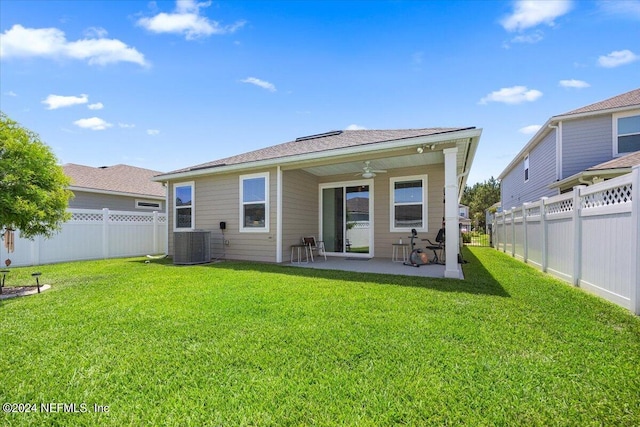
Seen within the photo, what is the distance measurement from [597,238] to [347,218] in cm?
622

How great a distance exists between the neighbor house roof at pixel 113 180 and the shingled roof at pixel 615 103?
1764 centimetres

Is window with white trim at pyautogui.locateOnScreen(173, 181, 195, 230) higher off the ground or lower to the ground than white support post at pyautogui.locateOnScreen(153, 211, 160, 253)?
higher

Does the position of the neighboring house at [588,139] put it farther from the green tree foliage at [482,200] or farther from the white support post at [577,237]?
the green tree foliage at [482,200]

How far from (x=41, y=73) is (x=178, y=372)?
35.8 ft

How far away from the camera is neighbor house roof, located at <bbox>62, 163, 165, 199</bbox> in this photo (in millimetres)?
13040

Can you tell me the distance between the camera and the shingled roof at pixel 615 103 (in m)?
9.89

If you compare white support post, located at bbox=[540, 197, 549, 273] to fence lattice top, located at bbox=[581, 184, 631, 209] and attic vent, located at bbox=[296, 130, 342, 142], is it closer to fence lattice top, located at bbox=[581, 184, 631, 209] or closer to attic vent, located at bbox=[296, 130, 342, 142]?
fence lattice top, located at bbox=[581, 184, 631, 209]

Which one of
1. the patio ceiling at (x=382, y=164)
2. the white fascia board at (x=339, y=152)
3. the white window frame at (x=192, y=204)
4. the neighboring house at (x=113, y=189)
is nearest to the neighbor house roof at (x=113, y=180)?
the neighboring house at (x=113, y=189)

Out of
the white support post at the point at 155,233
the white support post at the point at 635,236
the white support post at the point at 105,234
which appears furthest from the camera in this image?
the white support post at the point at 155,233

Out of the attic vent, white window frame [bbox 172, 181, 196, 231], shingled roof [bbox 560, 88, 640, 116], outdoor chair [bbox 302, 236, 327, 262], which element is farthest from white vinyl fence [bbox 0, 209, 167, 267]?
shingled roof [bbox 560, 88, 640, 116]

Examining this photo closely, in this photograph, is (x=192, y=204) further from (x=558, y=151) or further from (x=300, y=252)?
(x=558, y=151)

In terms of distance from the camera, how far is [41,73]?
8625mm

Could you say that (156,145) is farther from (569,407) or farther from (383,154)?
(569,407)

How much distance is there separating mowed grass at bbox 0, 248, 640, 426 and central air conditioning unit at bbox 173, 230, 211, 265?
3.55 m
